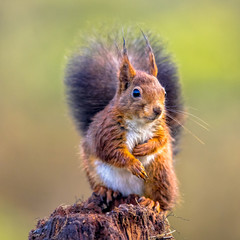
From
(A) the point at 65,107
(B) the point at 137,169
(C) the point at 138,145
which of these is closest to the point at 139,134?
(C) the point at 138,145

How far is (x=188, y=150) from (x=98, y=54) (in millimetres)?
2063

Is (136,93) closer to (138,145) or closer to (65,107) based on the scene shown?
(138,145)

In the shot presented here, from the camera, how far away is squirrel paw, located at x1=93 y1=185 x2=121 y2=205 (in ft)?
11.6

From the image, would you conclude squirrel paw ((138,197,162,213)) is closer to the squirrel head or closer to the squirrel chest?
the squirrel chest

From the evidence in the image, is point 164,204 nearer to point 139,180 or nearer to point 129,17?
point 139,180

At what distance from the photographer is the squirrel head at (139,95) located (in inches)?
133

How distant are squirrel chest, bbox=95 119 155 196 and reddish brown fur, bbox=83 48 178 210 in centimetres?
2

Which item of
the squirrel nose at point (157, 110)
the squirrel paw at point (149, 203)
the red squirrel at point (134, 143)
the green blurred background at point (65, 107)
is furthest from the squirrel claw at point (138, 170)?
the green blurred background at point (65, 107)

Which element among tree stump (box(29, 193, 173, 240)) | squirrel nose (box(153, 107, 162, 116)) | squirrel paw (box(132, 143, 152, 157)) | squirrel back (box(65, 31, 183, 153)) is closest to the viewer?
tree stump (box(29, 193, 173, 240))

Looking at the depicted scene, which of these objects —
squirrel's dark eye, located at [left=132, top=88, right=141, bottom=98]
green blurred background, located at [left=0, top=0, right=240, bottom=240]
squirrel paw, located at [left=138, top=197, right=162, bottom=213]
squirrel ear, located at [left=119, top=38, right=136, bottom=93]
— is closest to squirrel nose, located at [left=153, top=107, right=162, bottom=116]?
squirrel's dark eye, located at [left=132, top=88, right=141, bottom=98]

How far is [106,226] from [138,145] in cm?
72

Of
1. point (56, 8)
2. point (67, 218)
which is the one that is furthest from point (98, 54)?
point (56, 8)

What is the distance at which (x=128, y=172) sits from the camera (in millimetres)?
3570

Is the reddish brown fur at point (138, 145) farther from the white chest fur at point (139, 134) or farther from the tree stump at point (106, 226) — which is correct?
the tree stump at point (106, 226)
